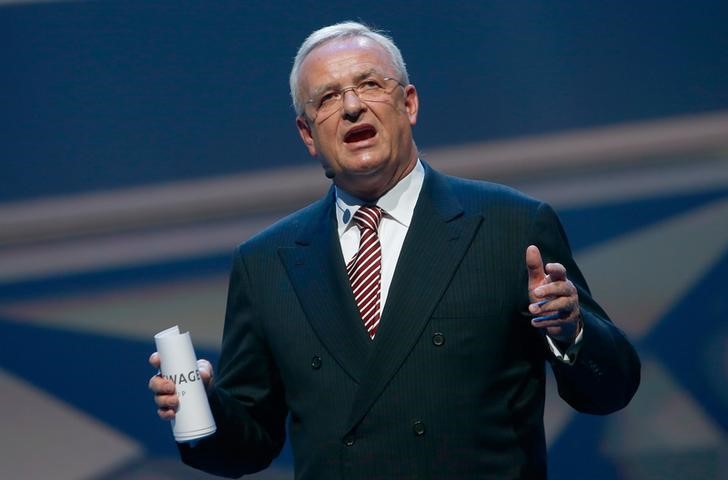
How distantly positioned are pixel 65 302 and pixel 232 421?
3.57ft

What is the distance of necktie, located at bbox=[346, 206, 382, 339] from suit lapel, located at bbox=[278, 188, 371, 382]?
0.06 ft

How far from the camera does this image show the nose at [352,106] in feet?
7.04

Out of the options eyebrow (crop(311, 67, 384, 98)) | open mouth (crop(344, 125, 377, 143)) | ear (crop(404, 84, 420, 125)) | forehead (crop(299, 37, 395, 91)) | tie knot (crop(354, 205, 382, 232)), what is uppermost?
forehead (crop(299, 37, 395, 91))

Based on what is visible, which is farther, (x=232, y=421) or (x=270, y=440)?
(x=270, y=440)

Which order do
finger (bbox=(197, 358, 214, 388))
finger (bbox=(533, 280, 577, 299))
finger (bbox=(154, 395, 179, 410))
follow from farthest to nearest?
1. finger (bbox=(197, 358, 214, 388))
2. finger (bbox=(154, 395, 179, 410))
3. finger (bbox=(533, 280, 577, 299))

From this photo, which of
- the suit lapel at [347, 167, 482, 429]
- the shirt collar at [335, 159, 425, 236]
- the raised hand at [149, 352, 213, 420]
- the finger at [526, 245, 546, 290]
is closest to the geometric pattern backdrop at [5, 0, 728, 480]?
the shirt collar at [335, 159, 425, 236]

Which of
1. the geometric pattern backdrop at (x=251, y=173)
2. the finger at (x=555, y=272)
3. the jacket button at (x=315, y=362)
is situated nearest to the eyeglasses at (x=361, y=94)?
the jacket button at (x=315, y=362)

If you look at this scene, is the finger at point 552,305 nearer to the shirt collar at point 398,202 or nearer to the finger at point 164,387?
the shirt collar at point 398,202

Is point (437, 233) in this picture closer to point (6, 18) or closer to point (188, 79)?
point (188, 79)

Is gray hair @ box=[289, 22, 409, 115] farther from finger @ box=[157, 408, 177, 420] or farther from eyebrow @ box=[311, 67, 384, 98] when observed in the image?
finger @ box=[157, 408, 177, 420]

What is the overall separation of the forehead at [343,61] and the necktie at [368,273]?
0.28m

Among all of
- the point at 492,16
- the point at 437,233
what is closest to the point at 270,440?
the point at 437,233

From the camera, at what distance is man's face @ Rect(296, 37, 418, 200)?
2143 millimetres

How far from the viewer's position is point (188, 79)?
3072 millimetres
